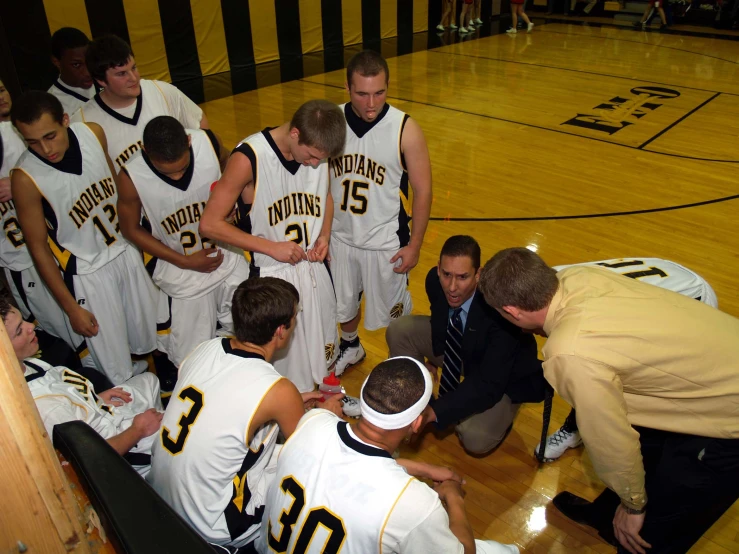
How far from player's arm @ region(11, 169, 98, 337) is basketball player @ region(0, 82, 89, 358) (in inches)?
19.0

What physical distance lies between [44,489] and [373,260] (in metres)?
3.19

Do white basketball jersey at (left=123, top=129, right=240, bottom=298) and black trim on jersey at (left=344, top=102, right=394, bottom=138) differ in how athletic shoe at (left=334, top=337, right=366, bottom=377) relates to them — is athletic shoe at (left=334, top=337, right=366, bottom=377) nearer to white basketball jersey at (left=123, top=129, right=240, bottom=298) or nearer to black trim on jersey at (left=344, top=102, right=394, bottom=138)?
white basketball jersey at (left=123, top=129, right=240, bottom=298)

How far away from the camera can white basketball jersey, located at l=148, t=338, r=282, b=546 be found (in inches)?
85.1

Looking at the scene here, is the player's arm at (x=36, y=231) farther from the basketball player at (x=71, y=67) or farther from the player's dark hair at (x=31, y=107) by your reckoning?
the basketball player at (x=71, y=67)

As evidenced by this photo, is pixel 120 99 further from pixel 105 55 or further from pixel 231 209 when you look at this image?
pixel 231 209

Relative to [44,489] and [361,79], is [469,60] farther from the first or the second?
[44,489]

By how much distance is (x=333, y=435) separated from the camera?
1911mm

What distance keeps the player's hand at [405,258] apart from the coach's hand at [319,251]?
517 millimetres

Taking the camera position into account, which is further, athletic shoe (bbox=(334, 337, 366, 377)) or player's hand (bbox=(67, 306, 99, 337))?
athletic shoe (bbox=(334, 337, 366, 377))

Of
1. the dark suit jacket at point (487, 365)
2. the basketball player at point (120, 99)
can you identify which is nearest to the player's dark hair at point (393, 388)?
the dark suit jacket at point (487, 365)

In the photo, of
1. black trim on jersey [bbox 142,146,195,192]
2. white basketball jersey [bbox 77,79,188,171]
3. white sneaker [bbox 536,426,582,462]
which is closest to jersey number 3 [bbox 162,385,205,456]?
black trim on jersey [bbox 142,146,195,192]

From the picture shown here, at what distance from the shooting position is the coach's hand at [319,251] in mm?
3480

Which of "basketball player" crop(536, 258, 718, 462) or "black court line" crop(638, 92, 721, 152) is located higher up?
"basketball player" crop(536, 258, 718, 462)

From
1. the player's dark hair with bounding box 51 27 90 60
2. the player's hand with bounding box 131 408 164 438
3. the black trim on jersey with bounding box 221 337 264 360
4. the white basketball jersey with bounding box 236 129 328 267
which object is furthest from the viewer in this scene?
the player's dark hair with bounding box 51 27 90 60
